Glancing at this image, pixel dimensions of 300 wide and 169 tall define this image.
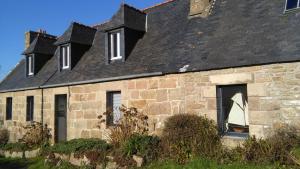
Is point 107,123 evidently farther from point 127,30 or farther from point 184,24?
point 184,24

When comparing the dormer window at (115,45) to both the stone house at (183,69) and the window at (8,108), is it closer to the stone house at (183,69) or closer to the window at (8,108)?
the stone house at (183,69)

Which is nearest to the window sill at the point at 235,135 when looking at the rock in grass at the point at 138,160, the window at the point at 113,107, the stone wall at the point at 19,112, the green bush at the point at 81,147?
the rock in grass at the point at 138,160

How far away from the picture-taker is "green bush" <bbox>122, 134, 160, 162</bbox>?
29.2 feet

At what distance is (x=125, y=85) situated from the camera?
36.6ft

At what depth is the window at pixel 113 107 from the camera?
11.6 metres

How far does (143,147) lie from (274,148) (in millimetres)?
3650

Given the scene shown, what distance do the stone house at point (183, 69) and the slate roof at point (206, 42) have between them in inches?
1.3

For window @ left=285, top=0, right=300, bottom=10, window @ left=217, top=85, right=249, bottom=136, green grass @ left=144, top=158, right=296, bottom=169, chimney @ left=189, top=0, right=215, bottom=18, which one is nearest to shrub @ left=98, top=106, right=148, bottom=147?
green grass @ left=144, top=158, right=296, bottom=169

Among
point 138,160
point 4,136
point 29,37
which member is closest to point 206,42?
point 138,160

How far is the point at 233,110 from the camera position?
9039 millimetres

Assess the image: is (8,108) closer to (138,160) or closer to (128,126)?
(128,126)

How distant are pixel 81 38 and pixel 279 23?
9.49 meters

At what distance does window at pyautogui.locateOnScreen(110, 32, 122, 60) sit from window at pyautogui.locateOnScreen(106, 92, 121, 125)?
1752mm

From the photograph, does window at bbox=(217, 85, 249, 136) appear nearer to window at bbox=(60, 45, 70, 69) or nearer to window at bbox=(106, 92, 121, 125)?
window at bbox=(106, 92, 121, 125)
